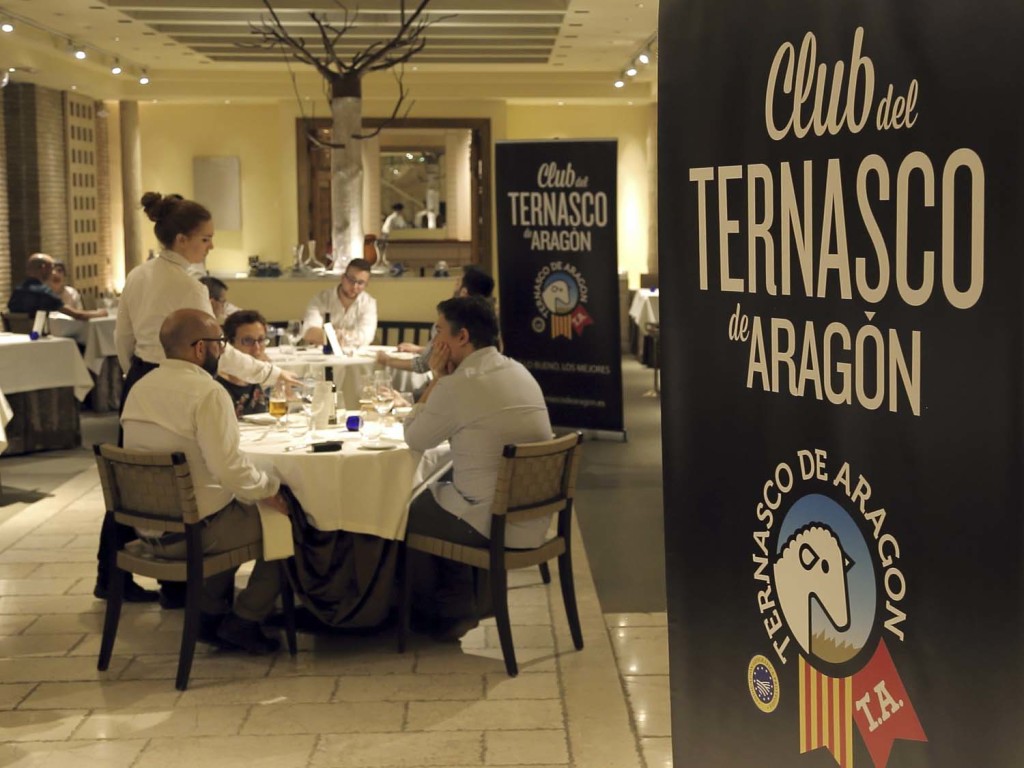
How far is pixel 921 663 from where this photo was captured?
1459 mm

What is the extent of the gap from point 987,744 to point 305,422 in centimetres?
422

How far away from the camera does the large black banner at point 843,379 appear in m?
1.31

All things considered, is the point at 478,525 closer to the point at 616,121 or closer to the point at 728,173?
the point at 728,173

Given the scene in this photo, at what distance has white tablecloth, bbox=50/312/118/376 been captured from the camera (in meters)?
10.7

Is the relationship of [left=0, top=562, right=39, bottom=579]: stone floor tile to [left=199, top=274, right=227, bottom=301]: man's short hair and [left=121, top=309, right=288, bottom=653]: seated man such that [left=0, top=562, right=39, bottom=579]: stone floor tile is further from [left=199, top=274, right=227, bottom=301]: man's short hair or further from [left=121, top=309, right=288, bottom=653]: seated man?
[left=199, top=274, right=227, bottom=301]: man's short hair

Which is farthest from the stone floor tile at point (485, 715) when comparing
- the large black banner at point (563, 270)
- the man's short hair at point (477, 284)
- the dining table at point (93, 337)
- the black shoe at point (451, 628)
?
the dining table at point (93, 337)

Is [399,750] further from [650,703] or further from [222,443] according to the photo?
[222,443]

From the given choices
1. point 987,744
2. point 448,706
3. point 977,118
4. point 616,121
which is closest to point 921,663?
point 987,744

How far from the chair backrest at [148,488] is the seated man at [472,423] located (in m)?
0.82

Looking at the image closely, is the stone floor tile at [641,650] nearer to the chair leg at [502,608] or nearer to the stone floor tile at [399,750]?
the chair leg at [502,608]

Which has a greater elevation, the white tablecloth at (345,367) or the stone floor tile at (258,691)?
the white tablecloth at (345,367)

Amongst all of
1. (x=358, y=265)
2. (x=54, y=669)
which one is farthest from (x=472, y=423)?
(x=358, y=265)

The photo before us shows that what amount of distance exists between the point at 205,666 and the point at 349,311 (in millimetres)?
4036

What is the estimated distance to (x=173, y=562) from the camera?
4.52 m
